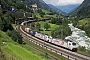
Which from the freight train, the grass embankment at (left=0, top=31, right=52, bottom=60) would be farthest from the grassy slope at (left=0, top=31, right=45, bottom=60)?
the freight train

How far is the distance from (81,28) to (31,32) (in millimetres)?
99791

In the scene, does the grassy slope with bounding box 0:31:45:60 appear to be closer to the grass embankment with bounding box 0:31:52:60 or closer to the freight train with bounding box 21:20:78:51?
the grass embankment with bounding box 0:31:52:60

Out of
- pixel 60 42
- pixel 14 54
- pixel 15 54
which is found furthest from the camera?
pixel 60 42

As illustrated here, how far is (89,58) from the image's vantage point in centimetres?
4959

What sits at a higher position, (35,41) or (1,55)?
(1,55)

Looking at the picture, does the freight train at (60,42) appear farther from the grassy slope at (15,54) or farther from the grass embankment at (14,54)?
the grassy slope at (15,54)

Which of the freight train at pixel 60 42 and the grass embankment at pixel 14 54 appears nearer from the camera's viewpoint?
the grass embankment at pixel 14 54

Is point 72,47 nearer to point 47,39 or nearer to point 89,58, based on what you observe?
point 89,58

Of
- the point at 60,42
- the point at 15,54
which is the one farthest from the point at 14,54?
the point at 60,42

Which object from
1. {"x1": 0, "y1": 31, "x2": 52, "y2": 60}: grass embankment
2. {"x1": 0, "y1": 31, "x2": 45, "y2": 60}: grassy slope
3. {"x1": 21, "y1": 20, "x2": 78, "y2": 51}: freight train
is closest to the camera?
{"x1": 0, "y1": 31, "x2": 52, "y2": 60}: grass embankment

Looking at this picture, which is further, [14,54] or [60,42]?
[60,42]

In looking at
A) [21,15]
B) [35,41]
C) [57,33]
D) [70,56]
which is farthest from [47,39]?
[21,15]

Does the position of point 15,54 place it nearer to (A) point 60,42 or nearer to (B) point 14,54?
(B) point 14,54

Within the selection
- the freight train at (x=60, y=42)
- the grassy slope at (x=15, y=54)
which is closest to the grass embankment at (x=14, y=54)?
the grassy slope at (x=15, y=54)
